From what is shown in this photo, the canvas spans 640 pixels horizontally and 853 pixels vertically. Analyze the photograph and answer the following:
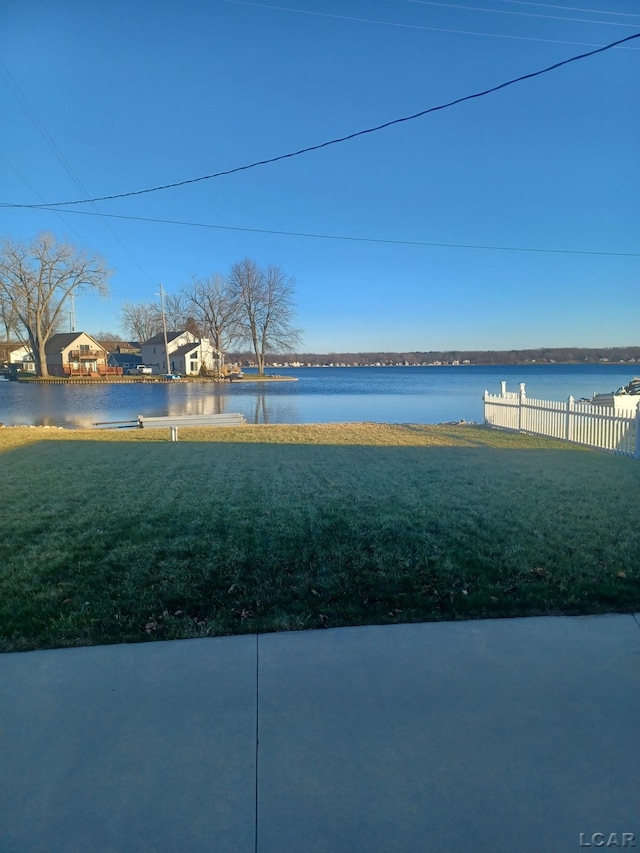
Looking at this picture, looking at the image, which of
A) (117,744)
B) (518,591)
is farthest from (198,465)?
(117,744)

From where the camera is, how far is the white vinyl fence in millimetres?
11164

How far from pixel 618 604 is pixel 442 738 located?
192 centimetres

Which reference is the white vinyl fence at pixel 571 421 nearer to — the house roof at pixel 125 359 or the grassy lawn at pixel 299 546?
the grassy lawn at pixel 299 546

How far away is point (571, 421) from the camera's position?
42.6ft

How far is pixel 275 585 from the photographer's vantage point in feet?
13.0

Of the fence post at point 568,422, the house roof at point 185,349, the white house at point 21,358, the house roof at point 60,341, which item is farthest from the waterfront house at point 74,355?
the fence post at point 568,422

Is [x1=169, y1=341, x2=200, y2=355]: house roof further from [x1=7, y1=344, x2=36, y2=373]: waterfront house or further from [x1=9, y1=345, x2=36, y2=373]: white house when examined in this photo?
[x1=7, y1=344, x2=36, y2=373]: waterfront house

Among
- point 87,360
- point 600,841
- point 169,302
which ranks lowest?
point 600,841

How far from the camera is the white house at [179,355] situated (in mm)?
77750

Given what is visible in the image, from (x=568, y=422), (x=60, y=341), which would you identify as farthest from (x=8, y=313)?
(x=568, y=422)

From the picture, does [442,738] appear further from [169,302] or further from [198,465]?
[169,302]

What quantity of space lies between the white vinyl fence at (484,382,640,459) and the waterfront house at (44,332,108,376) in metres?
67.5

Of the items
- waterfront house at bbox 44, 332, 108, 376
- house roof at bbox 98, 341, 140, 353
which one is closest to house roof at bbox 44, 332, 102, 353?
waterfront house at bbox 44, 332, 108, 376

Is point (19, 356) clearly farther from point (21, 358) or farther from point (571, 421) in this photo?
point (571, 421)
